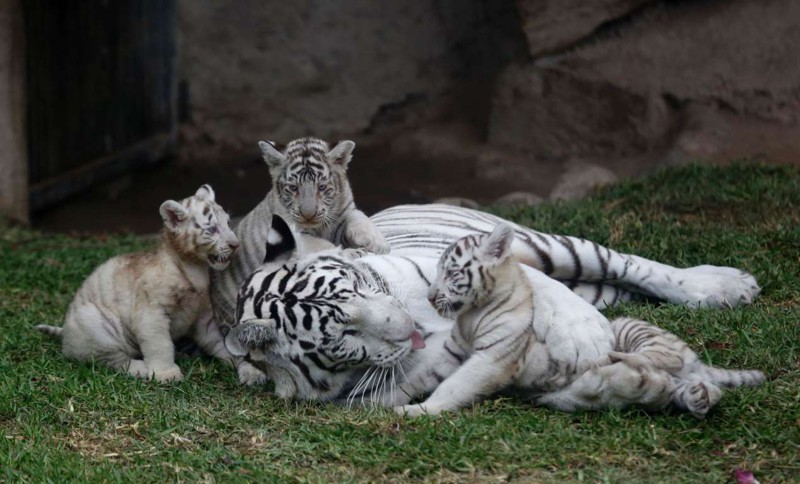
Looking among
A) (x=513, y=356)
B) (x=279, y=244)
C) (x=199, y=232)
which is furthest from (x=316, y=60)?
(x=513, y=356)

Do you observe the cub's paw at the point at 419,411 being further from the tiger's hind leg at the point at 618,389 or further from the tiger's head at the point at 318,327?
the tiger's hind leg at the point at 618,389

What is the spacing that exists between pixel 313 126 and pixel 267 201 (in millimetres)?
5338

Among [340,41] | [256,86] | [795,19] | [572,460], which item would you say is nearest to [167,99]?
[256,86]

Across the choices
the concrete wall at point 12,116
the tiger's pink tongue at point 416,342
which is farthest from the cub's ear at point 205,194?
the concrete wall at point 12,116

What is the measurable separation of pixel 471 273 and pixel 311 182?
3.82 ft

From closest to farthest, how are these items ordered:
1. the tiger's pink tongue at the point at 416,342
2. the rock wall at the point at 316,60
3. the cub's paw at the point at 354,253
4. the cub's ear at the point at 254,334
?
1. the cub's ear at the point at 254,334
2. the tiger's pink tongue at the point at 416,342
3. the cub's paw at the point at 354,253
4. the rock wall at the point at 316,60

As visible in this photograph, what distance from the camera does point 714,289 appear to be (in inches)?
180

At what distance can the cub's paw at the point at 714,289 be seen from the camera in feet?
14.9

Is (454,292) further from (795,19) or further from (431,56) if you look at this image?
(431,56)

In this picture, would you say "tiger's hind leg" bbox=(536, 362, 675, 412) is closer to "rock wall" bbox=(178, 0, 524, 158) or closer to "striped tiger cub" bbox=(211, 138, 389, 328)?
"striped tiger cub" bbox=(211, 138, 389, 328)

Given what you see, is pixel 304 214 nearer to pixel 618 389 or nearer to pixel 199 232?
pixel 199 232

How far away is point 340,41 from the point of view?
9.84 meters

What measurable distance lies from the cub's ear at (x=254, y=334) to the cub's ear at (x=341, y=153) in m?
1.19

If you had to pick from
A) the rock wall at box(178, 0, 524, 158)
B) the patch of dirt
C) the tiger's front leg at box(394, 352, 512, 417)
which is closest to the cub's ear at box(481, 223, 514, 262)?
the tiger's front leg at box(394, 352, 512, 417)
